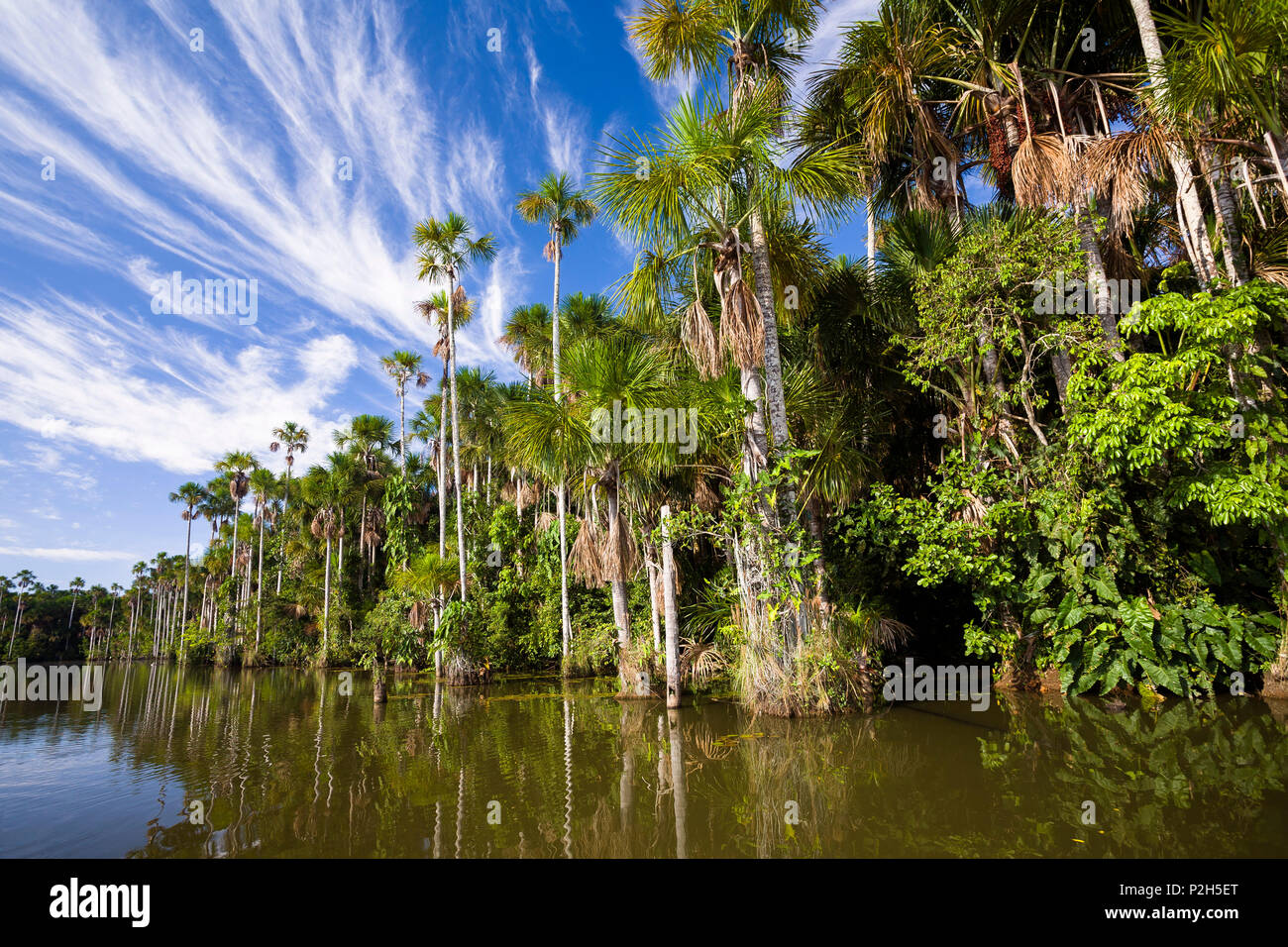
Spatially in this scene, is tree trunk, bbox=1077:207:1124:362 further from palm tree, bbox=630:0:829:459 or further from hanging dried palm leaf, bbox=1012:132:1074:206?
palm tree, bbox=630:0:829:459

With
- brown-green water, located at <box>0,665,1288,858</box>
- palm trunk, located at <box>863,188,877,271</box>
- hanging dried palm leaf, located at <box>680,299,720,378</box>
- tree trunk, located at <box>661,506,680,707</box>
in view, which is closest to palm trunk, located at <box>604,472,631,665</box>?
tree trunk, located at <box>661,506,680,707</box>

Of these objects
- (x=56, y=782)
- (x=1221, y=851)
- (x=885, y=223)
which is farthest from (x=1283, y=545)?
(x=56, y=782)

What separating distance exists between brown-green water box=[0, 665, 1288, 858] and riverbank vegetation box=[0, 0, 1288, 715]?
1667 millimetres

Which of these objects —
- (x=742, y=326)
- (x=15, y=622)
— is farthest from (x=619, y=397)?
(x=15, y=622)

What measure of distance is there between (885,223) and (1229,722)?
37.6 feet

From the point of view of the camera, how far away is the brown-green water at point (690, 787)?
13.9 feet

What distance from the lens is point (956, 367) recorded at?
10922mm

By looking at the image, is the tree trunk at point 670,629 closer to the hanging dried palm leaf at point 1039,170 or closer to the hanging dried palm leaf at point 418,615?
the hanging dried palm leaf at point 1039,170

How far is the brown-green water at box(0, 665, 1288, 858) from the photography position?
4.23 m

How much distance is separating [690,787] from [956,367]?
29.8 ft

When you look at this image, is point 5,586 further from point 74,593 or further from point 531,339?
point 531,339

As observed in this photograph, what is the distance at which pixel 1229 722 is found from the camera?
704 cm

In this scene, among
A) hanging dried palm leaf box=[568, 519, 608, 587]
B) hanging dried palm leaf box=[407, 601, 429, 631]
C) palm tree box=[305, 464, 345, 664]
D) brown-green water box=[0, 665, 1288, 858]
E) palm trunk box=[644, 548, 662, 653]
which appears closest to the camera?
brown-green water box=[0, 665, 1288, 858]
